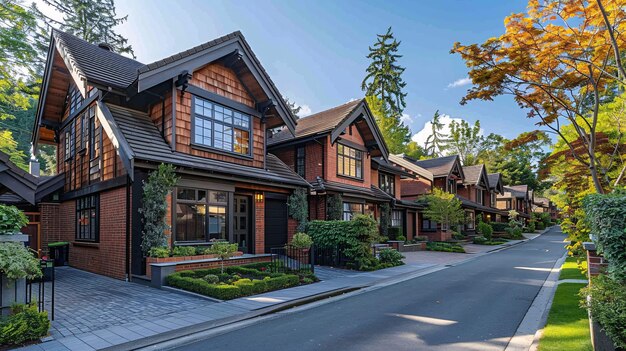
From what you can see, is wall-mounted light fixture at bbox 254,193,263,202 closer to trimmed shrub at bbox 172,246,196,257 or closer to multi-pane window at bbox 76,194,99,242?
trimmed shrub at bbox 172,246,196,257

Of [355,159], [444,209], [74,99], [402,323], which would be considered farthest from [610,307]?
[444,209]

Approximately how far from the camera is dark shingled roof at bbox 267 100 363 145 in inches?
761

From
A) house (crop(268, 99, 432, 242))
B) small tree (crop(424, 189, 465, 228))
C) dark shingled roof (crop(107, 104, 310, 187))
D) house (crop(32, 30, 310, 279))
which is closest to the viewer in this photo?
dark shingled roof (crop(107, 104, 310, 187))

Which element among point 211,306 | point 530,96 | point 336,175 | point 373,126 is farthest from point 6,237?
point 373,126

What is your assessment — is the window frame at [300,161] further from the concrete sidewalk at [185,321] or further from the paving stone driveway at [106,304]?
the paving stone driveway at [106,304]

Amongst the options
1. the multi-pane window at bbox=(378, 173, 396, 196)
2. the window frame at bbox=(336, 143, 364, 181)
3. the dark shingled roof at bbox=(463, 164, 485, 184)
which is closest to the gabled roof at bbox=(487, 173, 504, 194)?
the dark shingled roof at bbox=(463, 164, 485, 184)

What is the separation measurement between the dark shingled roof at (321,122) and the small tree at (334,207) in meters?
3.48

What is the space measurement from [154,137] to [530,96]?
1231cm

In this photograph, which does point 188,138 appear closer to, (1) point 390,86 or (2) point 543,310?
(2) point 543,310

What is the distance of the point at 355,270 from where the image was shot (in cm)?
1478

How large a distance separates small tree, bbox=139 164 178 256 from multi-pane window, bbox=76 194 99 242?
11.1 ft

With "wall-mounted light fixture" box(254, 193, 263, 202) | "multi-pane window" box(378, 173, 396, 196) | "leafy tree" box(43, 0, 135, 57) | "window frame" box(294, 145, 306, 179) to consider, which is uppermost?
"leafy tree" box(43, 0, 135, 57)

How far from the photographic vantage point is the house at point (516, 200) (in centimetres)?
5875

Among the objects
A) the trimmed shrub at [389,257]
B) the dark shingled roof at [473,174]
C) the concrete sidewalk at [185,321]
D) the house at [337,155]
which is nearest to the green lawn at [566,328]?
the concrete sidewalk at [185,321]
